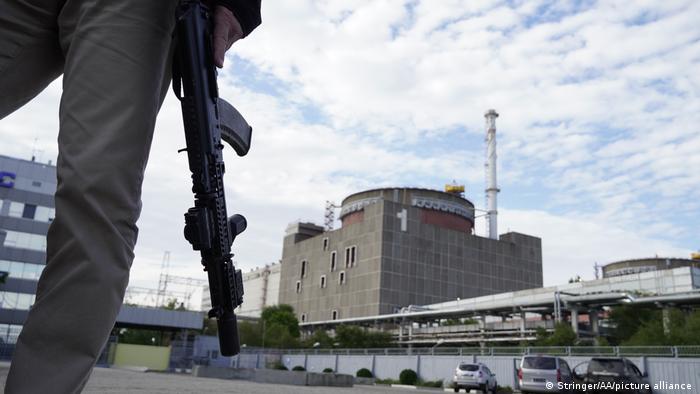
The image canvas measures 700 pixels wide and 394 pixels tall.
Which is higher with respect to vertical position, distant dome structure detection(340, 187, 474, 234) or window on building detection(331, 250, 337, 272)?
distant dome structure detection(340, 187, 474, 234)

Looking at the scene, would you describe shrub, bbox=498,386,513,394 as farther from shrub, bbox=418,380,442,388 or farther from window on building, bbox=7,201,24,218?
window on building, bbox=7,201,24,218

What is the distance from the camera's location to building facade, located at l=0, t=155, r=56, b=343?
4231cm

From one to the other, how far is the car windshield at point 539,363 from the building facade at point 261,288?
215 ft

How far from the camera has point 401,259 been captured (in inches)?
2275

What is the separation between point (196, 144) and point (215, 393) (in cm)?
457

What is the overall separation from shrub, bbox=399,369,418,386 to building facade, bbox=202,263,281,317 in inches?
2135

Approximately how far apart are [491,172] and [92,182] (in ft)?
201

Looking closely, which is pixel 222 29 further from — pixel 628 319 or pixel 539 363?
pixel 628 319

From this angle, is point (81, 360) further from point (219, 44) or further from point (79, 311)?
point (219, 44)

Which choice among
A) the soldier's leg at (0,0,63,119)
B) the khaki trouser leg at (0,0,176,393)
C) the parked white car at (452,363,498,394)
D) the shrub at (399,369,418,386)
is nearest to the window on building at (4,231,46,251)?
the shrub at (399,369,418,386)

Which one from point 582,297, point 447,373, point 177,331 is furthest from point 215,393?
point 177,331

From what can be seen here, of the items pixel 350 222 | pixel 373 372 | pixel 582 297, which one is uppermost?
pixel 350 222

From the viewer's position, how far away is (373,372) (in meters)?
33.1

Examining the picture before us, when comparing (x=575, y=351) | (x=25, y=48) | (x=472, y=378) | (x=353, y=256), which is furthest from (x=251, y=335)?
(x=25, y=48)
